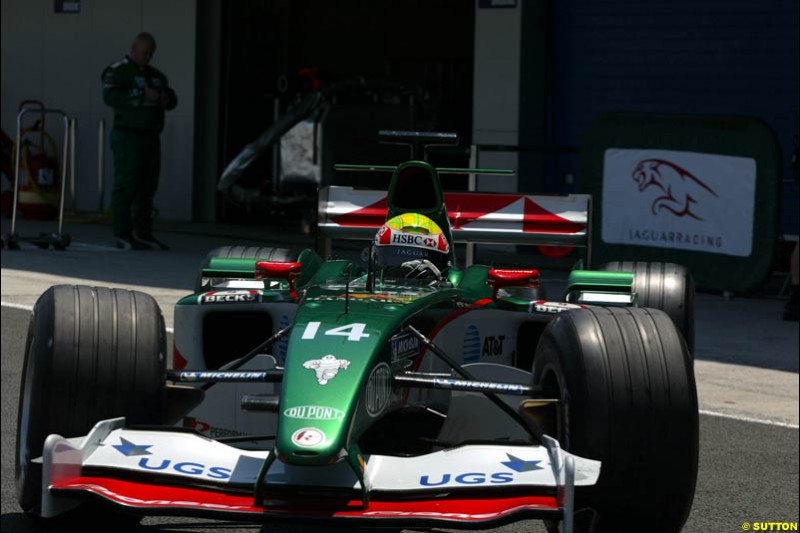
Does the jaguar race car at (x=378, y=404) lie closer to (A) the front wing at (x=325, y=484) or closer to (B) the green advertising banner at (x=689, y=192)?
(A) the front wing at (x=325, y=484)

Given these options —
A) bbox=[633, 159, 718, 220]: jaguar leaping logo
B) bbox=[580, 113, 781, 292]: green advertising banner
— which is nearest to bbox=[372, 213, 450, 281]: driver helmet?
bbox=[580, 113, 781, 292]: green advertising banner

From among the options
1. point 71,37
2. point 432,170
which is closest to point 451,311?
point 432,170

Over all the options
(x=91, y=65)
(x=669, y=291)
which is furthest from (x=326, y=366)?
(x=91, y=65)

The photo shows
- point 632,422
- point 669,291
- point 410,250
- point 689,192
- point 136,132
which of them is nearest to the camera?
point 632,422

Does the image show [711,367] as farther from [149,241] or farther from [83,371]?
[149,241]

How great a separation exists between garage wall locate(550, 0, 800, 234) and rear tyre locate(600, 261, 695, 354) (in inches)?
300

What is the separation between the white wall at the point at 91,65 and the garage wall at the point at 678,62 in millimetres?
4922

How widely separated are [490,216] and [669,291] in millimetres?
1012

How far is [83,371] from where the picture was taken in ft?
18.2

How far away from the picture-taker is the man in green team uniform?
1634cm

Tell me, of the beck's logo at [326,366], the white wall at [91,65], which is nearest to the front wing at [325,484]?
the beck's logo at [326,366]

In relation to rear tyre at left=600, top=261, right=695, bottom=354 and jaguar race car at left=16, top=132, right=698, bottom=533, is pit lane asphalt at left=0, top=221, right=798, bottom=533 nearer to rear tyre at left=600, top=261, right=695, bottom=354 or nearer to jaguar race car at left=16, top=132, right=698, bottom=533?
jaguar race car at left=16, top=132, right=698, bottom=533

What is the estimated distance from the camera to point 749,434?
29.0 feet

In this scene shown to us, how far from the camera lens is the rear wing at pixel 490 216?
8.25 meters
